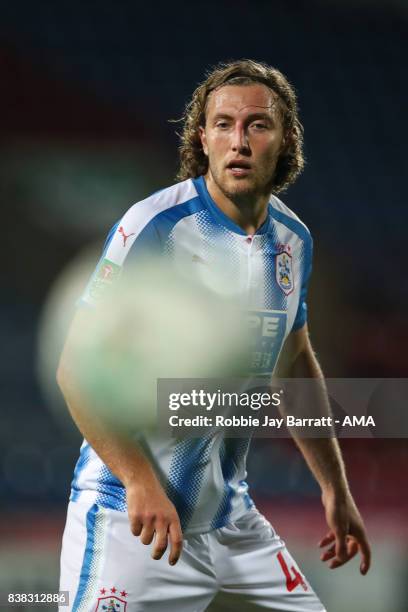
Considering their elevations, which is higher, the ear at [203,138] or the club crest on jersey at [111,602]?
the ear at [203,138]

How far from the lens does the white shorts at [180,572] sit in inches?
78.6

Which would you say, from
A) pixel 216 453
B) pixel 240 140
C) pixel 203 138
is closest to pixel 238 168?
pixel 240 140

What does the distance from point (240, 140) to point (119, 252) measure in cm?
42

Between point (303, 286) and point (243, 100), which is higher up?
point (243, 100)

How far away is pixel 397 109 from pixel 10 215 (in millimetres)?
3597

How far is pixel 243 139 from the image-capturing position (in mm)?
2141

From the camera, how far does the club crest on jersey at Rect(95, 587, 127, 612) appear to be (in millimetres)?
1974

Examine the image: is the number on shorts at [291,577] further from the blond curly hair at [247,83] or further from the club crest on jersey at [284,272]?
the blond curly hair at [247,83]

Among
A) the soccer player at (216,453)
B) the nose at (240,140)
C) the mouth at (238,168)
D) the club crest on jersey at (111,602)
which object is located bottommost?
the club crest on jersey at (111,602)

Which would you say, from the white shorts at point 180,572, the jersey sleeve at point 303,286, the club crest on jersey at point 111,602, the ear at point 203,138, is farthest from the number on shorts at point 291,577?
the ear at point 203,138

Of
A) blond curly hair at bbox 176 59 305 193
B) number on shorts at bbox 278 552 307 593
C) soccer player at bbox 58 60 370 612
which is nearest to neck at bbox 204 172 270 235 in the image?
soccer player at bbox 58 60 370 612

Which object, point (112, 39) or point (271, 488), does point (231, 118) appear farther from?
point (112, 39)

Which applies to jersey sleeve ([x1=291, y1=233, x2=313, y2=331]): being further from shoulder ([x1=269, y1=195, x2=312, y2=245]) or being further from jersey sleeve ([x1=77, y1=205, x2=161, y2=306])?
jersey sleeve ([x1=77, y1=205, x2=161, y2=306])

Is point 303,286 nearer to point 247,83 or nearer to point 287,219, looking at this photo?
point 287,219
